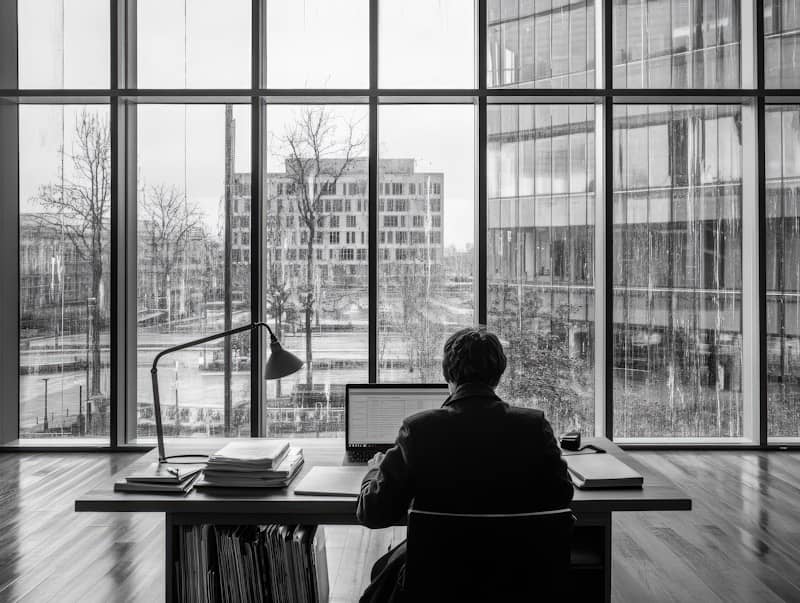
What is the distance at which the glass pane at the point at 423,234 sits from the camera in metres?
5.33

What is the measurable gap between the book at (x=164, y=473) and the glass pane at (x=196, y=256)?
2.86m

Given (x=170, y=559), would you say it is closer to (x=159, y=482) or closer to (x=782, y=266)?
(x=159, y=482)

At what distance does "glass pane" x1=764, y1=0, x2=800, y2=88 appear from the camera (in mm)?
5320

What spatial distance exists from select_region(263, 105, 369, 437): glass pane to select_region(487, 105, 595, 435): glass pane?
1068mm

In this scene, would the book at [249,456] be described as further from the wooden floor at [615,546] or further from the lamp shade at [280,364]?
the wooden floor at [615,546]

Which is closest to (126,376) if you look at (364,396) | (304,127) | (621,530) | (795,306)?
(304,127)

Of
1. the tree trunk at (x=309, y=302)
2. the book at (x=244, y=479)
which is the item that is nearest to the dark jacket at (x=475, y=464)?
the book at (x=244, y=479)

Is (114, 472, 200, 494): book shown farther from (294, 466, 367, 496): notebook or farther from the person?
the person

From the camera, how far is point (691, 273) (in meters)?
5.43

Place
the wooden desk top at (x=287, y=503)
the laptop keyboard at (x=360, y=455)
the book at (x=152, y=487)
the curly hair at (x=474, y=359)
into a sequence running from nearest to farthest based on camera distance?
the curly hair at (x=474, y=359) → the wooden desk top at (x=287, y=503) → the book at (x=152, y=487) → the laptop keyboard at (x=360, y=455)

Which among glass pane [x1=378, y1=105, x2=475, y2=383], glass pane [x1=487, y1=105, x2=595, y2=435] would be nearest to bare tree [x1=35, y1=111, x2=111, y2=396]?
glass pane [x1=378, y1=105, x2=475, y2=383]

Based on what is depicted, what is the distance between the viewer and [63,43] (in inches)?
208

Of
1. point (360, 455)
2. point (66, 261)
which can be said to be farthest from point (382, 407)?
point (66, 261)

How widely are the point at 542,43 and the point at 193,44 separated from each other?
271cm
